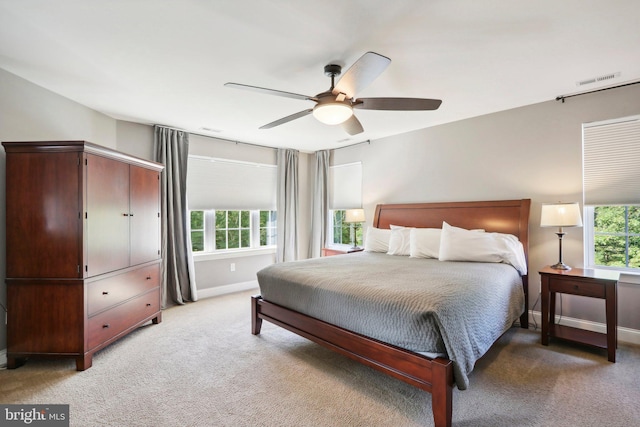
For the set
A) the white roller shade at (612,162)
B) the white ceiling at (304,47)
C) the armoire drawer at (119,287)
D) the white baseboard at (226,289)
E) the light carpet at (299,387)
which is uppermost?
the white ceiling at (304,47)

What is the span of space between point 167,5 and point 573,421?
339 centimetres

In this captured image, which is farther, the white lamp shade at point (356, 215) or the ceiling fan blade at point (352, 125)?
the white lamp shade at point (356, 215)

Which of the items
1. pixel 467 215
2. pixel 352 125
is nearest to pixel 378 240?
pixel 467 215

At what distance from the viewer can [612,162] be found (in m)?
2.93

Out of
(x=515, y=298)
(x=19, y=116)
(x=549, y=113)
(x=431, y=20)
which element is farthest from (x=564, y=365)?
(x=19, y=116)

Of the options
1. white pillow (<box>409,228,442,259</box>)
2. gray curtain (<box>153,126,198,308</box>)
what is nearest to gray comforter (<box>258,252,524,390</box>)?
white pillow (<box>409,228,442,259</box>)

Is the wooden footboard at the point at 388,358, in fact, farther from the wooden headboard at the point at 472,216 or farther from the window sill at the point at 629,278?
the window sill at the point at 629,278

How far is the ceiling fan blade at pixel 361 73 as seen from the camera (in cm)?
182

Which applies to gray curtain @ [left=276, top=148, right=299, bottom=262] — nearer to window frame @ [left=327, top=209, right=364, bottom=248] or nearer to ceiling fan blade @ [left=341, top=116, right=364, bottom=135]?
window frame @ [left=327, top=209, right=364, bottom=248]

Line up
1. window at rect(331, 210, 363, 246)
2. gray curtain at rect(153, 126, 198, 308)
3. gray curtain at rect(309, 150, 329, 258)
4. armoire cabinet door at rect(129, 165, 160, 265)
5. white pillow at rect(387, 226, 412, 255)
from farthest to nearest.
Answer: gray curtain at rect(309, 150, 329, 258) < window at rect(331, 210, 363, 246) < gray curtain at rect(153, 126, 198, 308) < white pillow at rect(387, 226, 412, 255) < armoire cabinet door at rect(129, 165, 160, 265)

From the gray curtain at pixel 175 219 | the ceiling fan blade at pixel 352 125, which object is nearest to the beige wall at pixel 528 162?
the ceiling fan blade at pixel 352 125

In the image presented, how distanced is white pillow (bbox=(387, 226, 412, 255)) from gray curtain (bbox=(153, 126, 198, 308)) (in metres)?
2.80

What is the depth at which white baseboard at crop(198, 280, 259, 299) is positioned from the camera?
458 cm

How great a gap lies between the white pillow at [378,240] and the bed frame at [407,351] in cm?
33
